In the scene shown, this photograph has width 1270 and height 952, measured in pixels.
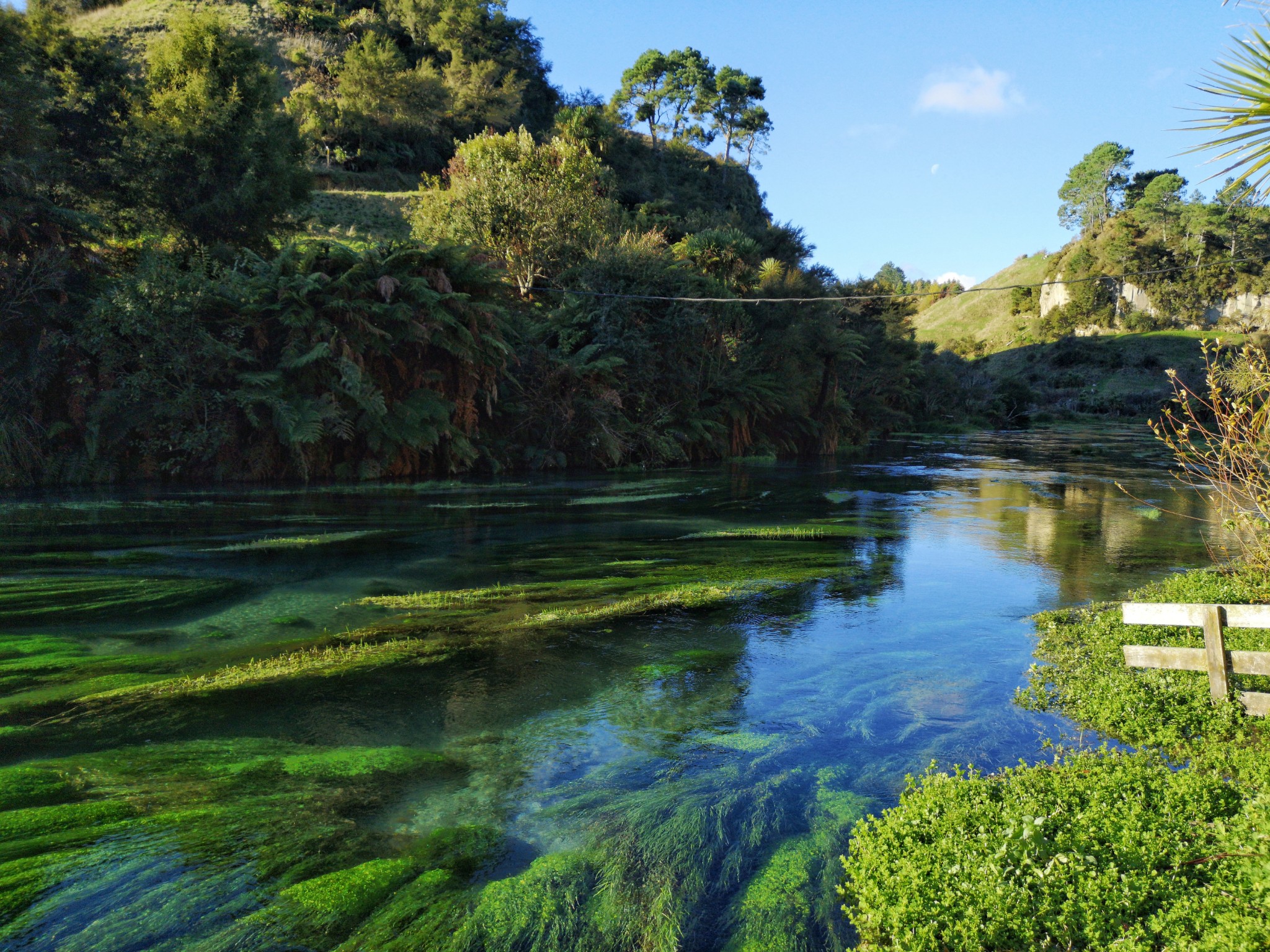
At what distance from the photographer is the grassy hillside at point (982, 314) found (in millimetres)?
115875

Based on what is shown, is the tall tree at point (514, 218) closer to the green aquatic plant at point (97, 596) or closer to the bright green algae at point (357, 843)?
the green aquatic plant at point (97, 596)

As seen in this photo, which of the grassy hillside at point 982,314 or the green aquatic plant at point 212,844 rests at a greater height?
the grassy hillside at point 982,314

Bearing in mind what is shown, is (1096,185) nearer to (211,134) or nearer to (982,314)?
(982,314)

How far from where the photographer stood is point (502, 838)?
12.7 feet

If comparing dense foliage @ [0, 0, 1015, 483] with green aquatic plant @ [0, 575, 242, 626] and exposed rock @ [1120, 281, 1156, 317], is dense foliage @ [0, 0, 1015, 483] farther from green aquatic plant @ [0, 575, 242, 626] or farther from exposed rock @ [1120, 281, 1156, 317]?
exposed rock @ [1120, 281, 1156, 317]

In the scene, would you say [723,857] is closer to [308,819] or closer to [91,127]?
[308,819]

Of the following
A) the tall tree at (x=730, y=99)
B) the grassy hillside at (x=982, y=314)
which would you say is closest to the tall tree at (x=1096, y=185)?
the grassy hillside at (x=982, y=314)

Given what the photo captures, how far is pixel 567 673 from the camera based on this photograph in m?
6.33

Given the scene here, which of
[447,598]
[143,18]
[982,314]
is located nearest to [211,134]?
[447,598]

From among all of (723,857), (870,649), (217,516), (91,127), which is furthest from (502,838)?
(91,127)

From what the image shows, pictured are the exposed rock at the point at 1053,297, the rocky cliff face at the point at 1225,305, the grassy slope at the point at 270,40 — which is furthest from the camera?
the exposed rock at the point at 1053,297

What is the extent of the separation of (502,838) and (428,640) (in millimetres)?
3392

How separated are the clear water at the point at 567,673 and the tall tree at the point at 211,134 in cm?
1109

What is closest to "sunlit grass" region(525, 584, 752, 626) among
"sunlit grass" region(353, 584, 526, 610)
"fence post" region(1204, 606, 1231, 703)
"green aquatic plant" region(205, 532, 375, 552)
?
"sunlit grass" region(353, 584, 526, 610)
